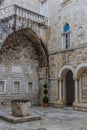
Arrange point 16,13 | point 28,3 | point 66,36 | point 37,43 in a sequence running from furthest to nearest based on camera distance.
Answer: point 28,3 < point 37,43 < point 66,36 < point 16,13

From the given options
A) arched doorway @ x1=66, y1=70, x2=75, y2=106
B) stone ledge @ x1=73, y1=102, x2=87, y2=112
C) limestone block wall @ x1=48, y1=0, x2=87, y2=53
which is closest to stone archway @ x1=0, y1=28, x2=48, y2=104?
limestone block wall @ x1=48, y1=0, x2=87, y2=53

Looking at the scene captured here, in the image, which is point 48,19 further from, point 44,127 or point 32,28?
point 44,127

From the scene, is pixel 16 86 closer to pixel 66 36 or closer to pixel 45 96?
pixel 45 96

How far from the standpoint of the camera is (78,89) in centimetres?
1031

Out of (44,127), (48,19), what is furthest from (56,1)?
(44,127)

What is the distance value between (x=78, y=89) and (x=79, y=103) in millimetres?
787

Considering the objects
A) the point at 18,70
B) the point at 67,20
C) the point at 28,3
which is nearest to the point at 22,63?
the point at 18,70

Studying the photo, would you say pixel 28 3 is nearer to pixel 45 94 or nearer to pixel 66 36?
pixel 66 36

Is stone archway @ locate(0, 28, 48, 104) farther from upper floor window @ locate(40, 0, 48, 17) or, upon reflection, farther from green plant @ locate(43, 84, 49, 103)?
upper floor window @ locate(40, 0, 48, 17)

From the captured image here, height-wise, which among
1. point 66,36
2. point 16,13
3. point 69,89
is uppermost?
point 16,13

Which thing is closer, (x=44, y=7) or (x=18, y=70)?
(x=18, y=70)

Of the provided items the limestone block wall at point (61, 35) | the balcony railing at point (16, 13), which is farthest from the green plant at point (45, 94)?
the balcony railing at point (16, 13)

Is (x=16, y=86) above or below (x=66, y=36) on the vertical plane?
below

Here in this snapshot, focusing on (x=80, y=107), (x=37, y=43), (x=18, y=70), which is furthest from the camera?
(x=37, y=43)
